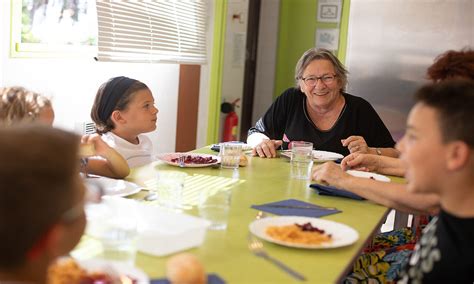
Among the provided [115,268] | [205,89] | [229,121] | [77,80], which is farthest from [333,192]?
[229,121]

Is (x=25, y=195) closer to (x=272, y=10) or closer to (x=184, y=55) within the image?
(x=184, y=55)

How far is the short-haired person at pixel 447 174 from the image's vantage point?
4.74ft

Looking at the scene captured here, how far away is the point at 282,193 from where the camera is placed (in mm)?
2182

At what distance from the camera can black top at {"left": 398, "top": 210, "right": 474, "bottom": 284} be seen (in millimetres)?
1442

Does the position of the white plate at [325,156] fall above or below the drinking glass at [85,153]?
below

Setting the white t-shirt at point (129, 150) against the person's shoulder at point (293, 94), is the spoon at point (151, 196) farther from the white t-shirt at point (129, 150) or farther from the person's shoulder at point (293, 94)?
the person's shoulder at point (293, 94)

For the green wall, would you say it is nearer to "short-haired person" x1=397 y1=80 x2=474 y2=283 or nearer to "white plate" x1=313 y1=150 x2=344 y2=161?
"white plate" x1=313 y1=150 x2=344 y2=161

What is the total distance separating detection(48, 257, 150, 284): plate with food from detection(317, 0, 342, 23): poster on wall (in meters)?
4.35

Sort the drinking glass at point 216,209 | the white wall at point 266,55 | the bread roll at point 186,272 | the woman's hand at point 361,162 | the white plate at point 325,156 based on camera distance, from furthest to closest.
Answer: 1. the white wall at point 266,55
2. the white plate at point 325,156
3. the woman's hand at point 361,162
4. the drinking glass at point 216,209
5. the bread roll at point 186,272

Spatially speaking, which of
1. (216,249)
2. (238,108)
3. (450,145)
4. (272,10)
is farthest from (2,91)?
(272,10)

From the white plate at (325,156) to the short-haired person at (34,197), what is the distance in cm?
202

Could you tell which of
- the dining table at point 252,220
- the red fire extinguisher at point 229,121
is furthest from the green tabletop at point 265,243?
the red fire extinguisher at point 229,121

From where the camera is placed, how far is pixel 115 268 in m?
1.26

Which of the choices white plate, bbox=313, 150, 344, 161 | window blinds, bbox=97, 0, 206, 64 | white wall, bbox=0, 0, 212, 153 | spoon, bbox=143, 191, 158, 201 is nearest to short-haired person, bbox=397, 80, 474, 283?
spoon, bbox=143, 191, 158, 201
